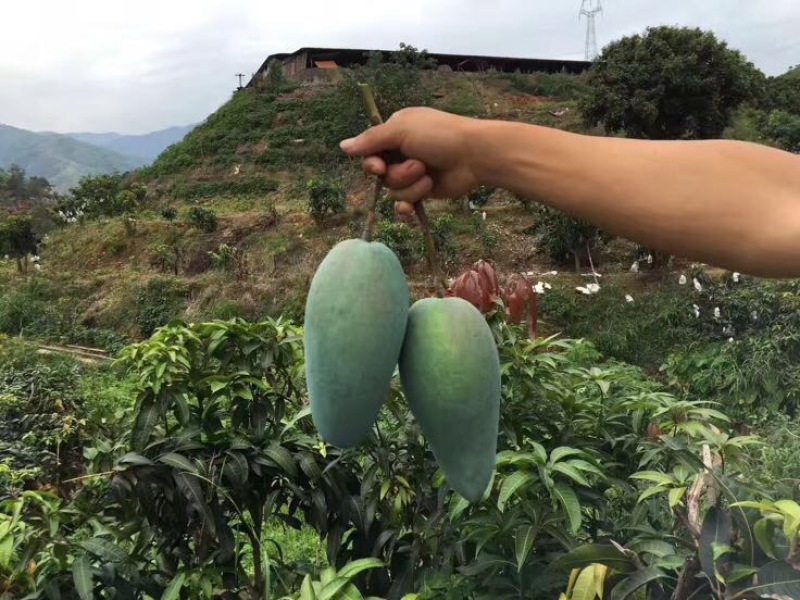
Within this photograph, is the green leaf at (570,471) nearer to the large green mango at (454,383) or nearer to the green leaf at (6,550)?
the large green mango at (454,383)

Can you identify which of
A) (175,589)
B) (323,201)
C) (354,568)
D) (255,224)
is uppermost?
(354,568)

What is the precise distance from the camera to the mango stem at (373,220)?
23.9 inches

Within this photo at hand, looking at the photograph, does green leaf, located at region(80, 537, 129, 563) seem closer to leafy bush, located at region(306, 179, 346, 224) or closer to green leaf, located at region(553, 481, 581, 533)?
green leaf, located at region(553, 481, 581, 533)

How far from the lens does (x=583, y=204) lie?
0.69 m

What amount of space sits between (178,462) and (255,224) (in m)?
12.1

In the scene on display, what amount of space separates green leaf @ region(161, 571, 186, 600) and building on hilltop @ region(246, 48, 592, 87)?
2442 cm

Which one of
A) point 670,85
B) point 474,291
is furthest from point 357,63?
point 474,291

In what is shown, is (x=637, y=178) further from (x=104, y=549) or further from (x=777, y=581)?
(x=104, y=549)

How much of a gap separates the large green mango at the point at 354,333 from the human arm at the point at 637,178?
0.12m

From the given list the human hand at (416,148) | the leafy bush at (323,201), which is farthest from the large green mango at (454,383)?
the leafy bush at (323,201)

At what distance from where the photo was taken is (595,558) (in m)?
0.90

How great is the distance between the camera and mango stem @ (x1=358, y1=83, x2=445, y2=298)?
61 centimetres

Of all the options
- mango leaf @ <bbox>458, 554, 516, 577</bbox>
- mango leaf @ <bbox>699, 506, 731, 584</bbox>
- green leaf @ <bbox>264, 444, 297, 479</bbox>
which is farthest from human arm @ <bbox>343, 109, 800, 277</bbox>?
green leaf @ <bbox>264, 444, 297, 479</bbox>

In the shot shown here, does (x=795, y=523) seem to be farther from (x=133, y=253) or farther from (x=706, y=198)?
(x=133, y=253)
